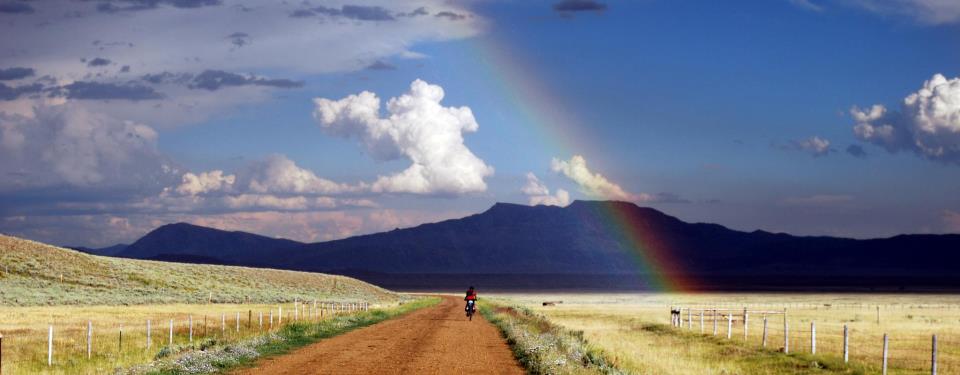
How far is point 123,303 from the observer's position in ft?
247

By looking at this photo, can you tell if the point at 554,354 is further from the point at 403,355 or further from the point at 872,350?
the point at 872,350

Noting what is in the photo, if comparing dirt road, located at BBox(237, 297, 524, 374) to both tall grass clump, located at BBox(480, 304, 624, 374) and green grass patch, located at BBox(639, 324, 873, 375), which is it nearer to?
tall grass clump, located at BBox(480, 304, 624, 374)

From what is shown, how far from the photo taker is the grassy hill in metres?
79.4

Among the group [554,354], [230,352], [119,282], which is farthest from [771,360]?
[119,282]

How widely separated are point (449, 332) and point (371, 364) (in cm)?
1474

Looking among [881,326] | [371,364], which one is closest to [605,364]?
[371,364]

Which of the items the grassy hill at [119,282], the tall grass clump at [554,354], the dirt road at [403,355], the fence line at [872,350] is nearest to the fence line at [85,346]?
the dirt road at [403,355]

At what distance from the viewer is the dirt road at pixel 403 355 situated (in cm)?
2391

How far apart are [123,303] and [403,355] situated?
53317mm

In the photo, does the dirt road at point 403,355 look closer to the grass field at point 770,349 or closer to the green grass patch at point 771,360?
the grass field at point 770,349

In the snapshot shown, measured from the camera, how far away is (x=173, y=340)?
35625mm

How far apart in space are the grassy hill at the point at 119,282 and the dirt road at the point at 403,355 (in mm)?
41802

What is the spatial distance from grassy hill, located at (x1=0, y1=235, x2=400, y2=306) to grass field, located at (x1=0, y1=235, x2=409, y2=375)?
9 centimetres

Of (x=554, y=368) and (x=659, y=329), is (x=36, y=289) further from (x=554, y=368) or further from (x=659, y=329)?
(x=554, y=368)
